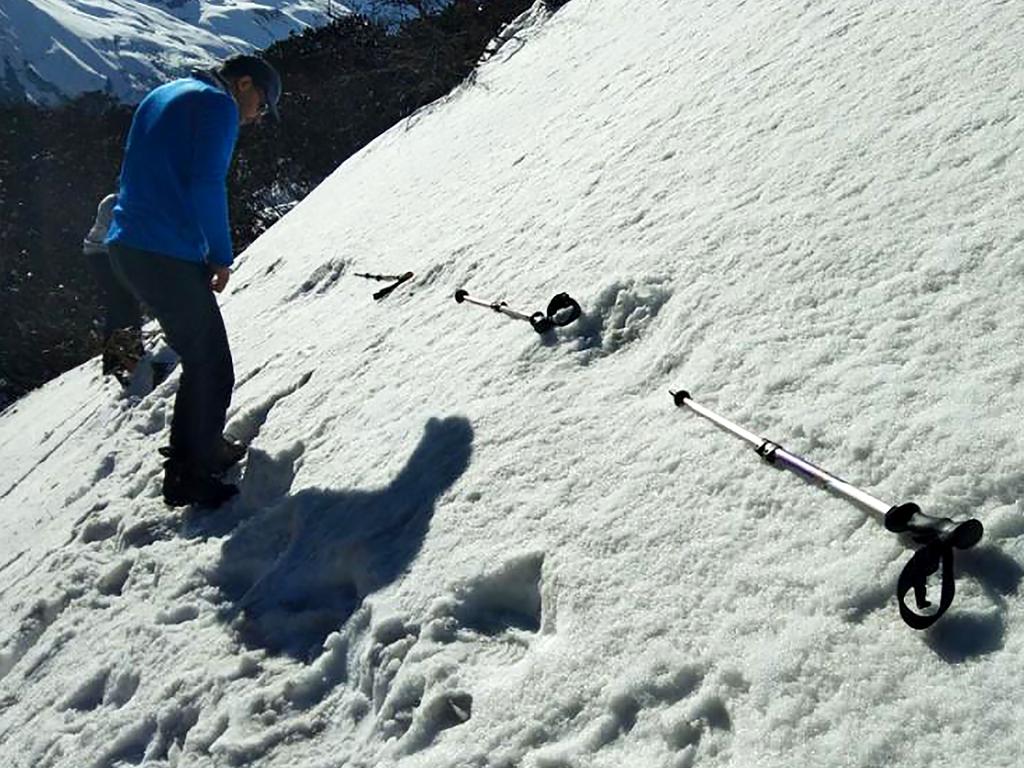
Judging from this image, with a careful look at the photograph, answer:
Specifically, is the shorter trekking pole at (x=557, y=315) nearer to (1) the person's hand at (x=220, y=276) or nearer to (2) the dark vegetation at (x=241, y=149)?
(1) the person's hand at (x=220, y=276)

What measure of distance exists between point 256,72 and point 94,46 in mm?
139438

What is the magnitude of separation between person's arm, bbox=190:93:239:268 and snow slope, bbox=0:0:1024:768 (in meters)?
1.04

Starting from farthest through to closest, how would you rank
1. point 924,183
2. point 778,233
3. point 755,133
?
point 755,133 < point 778,233 < point 924,183

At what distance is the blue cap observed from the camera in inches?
164

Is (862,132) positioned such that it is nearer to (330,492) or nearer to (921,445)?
(921,445)

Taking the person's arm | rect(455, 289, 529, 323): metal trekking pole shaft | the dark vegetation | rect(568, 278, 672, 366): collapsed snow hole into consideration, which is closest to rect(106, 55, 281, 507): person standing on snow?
the person's arm

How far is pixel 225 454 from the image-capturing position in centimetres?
447

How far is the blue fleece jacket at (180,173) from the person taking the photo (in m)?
3.94

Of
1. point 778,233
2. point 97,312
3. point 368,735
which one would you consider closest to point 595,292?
point 778,233

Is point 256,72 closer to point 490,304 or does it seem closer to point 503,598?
point 490,304

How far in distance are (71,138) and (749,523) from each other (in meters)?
27.4

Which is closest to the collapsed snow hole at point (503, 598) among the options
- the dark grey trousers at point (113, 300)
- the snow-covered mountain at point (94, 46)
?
the dark grey trousers at point (113, 300)

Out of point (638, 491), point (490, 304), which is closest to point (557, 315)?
point (490, 304)

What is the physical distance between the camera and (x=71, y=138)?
82.7 feet
